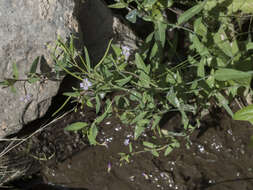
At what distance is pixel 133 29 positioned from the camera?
95.0 inches

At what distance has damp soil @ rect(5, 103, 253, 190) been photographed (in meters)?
2.15

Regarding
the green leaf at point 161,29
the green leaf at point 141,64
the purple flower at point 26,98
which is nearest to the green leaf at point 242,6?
the green leaf at point 161,29

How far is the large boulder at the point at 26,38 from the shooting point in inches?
65.9

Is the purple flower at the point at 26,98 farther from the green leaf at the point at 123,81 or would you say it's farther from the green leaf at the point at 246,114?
the green leaf at the point at 246,114

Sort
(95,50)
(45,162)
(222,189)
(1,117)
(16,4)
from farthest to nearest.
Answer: (45,162) < (95,50) < (222,189) < (1,117) < (16,4)

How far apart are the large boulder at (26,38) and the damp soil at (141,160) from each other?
53 cm

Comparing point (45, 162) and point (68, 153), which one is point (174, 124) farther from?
point (45, 162)

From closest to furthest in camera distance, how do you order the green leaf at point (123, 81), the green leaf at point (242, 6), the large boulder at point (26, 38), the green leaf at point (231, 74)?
the green leaf at point (231, 74)
the green leaf at point (123, 81)
the large boulder at point (26, 38)
the green leaf at point (242, 6)

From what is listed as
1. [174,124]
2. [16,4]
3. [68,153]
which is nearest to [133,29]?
[174,124]

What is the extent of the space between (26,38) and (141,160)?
1.24m

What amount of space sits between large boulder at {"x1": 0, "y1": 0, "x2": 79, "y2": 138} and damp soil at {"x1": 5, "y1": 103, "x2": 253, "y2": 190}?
0.53 meters

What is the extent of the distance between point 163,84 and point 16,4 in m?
0.97

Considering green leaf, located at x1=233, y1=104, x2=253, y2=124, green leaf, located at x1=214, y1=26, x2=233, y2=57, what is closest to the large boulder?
green leaf, located at x1=214, y1=26, x2=233, y2=57

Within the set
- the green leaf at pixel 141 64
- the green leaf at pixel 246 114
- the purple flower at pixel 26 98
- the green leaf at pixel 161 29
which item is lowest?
the purple flower at pixel 26 98
